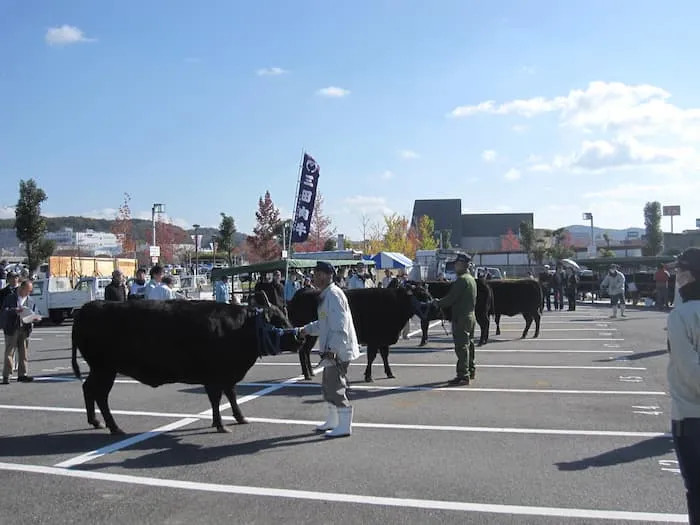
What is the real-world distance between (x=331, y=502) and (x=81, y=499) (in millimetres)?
2056

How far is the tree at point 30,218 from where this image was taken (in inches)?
1454

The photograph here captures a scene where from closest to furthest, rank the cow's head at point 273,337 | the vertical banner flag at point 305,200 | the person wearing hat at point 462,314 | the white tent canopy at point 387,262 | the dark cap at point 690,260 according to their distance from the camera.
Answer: the dark cap at point 690,260, the cow's head at point 273,337, the person wearing hat at point 462,314, the vertical banner flag at point 305,200, the white tent canopy at point 387,262

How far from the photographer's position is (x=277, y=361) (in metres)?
13.4

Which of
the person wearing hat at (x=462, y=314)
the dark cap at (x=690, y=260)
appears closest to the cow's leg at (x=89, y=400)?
the person wearing hat at (x=462, y=314)

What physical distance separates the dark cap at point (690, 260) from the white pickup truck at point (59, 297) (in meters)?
25.0

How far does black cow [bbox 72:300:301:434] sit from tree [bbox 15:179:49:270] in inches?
1306

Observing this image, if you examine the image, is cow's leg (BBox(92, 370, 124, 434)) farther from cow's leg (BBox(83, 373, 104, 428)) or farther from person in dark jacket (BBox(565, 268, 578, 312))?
person in dark jacket (BBox(565, 268, 578, 312))

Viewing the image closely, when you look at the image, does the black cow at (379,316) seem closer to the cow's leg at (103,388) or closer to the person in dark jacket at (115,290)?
the cow's leg at (103,388)

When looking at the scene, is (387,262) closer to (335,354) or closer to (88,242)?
(335,354)

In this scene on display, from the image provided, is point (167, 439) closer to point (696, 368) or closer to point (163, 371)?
point (163, 371)

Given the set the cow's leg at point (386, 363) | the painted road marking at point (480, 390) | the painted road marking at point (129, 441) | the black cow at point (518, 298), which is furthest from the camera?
the black cow at point (518, 298)

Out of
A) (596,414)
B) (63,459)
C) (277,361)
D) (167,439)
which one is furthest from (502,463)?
(277,361)

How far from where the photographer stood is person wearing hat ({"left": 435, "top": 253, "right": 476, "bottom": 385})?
9.96 meters

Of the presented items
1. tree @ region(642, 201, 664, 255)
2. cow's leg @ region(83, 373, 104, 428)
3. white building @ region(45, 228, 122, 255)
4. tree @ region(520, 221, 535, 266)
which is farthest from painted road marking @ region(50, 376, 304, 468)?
white building @ region(45, 228, 122, 255)
